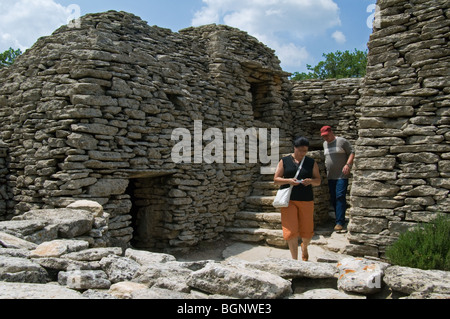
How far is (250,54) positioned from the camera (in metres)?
8.73

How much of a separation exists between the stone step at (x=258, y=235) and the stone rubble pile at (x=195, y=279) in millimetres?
4018

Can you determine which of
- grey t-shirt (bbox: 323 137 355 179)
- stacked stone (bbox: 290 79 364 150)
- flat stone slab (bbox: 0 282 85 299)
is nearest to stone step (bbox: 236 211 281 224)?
grey t-shirt (bbox: 323 137 355 179)

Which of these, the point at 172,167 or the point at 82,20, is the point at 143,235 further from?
the point at 82,20

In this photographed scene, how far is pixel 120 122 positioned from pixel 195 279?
3951 millimetres

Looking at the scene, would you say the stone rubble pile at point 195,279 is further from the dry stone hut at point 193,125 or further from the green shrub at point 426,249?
the dry stone hut at point 193,125

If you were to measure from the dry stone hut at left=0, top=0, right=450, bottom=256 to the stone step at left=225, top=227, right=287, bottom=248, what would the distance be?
0.03 metres

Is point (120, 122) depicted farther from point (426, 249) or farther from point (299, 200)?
point (426, 249)

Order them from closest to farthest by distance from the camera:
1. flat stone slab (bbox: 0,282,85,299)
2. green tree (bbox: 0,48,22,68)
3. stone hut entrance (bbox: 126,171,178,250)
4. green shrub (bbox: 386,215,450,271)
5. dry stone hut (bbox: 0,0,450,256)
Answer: flat stone slab (bbox: 0,282,85,299) < green shrub (bbox: 386,215,450,271) < dry stone hut (bbox: 0,0,450,256) < stone hut entrance (bbox: 126,171,178,250) < green tree (bbox: 0,48,22,68)

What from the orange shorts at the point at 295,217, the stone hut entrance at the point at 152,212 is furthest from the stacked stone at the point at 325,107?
the orange shorts at the point at 295,217

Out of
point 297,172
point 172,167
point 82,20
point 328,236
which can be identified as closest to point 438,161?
point 297,172

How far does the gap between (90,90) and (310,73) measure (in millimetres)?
16521

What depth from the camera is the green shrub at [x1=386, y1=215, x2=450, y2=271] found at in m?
3.46

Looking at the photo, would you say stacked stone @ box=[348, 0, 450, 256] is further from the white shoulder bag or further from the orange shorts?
the white shoulder bag

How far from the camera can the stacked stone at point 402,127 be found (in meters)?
4.53
